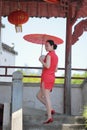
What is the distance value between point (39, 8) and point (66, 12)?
0.84 m

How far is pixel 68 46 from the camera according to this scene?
967 centimetres

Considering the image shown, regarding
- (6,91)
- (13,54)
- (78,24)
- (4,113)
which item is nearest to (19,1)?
(78,24)

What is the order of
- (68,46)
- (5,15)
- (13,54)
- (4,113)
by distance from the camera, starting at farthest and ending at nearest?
(13,54), (5,15), (68,46), (4,113)

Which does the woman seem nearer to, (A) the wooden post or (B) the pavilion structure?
(A) the wooden post

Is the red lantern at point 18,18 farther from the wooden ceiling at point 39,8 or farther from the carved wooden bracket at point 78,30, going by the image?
the carved wooden bracket at point 78,30

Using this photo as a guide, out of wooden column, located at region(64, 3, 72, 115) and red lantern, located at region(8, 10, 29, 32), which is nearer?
red lantern, located at region(8, 10, 29, 32)

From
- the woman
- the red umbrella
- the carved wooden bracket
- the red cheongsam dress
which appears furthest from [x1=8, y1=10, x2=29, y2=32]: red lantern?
the red cheongsam dress

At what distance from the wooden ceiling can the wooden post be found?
120 inches

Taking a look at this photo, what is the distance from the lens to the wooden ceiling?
33.5 ft

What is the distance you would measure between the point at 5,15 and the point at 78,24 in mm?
1789

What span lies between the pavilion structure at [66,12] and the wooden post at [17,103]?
231 centimetres

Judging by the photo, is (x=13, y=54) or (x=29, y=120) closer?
(x=29, y=120)

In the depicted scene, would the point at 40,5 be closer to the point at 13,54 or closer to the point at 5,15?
the point at 5,15

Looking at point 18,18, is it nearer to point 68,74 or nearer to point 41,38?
point 41,38
